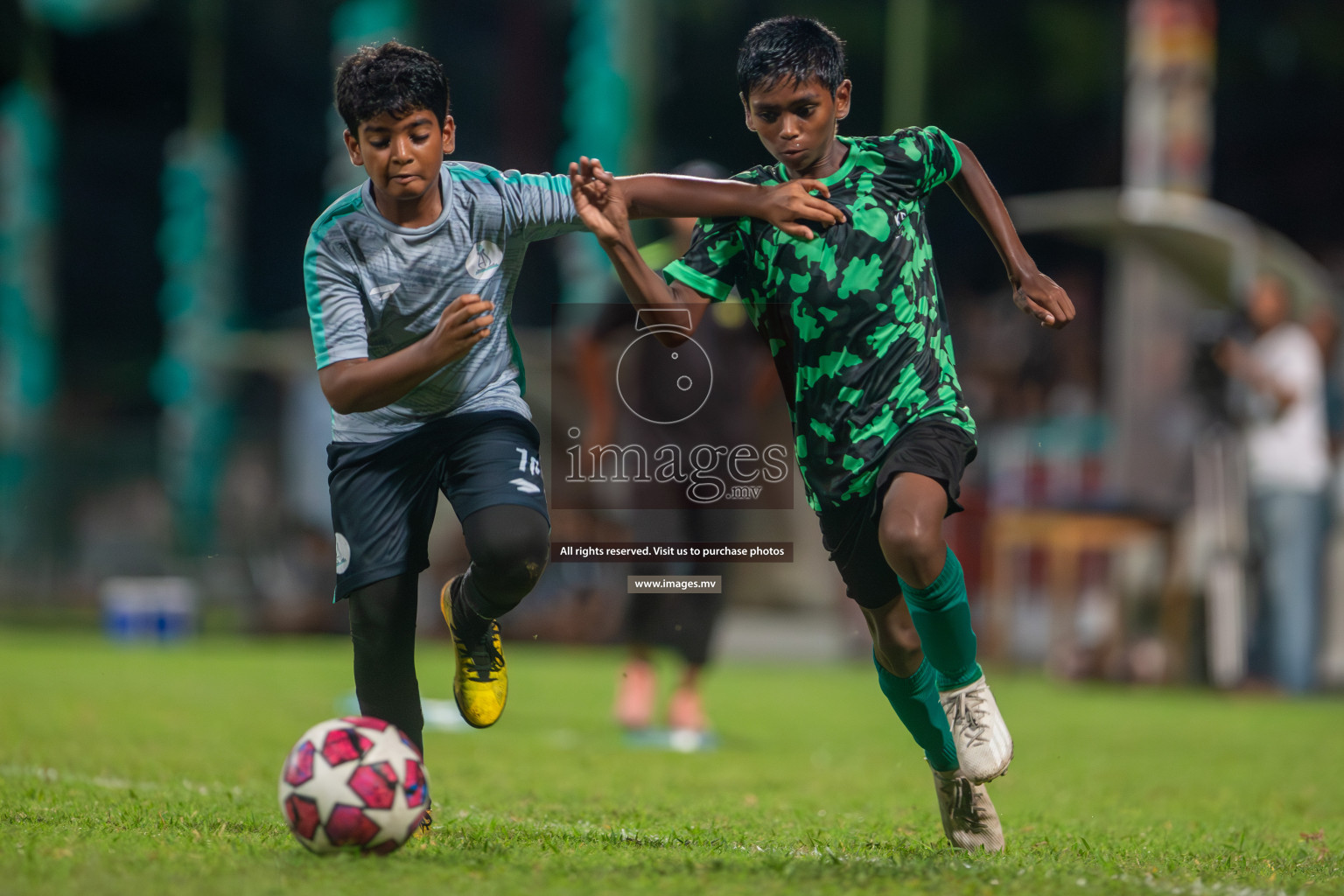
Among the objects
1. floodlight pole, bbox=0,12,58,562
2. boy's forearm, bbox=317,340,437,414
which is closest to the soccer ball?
boy's forearm, bbox=317,340,437,414

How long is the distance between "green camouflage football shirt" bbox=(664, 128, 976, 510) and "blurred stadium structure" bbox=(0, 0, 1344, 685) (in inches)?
31.4

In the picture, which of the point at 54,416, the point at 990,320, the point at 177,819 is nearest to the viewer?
the point at 177,819

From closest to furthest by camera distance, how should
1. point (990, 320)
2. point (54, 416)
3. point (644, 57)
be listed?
point (990, 320) → point (644, 57) → point (54, 416)

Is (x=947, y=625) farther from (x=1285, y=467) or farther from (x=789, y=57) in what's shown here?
(x=1285, y=467)

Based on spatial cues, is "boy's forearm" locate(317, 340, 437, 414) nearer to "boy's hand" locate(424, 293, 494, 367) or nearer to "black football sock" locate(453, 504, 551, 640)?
"boy's hand" locate(424, 293, 494, 367)

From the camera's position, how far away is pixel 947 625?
429cm

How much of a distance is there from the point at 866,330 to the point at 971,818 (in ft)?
4.56

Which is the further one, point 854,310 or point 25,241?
point 25,241

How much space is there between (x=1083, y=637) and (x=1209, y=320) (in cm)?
249

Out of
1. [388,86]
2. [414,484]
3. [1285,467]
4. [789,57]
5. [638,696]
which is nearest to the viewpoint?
[388,86]

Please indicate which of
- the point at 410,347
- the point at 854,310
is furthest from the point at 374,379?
the point at 854,310

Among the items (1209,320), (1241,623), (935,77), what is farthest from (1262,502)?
(935,77)

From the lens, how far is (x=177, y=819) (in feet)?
14.5

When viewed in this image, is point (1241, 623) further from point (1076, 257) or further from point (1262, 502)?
point (1076, 257)
